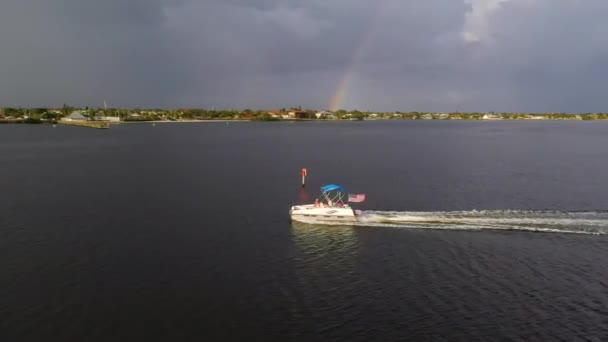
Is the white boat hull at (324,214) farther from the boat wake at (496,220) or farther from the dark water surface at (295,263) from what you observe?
the dark water surface at (295,263)

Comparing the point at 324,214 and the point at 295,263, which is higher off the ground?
the point at 324,214

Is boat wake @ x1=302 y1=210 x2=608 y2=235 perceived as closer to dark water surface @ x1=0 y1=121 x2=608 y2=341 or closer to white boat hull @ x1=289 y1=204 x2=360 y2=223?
dark water surface @ x1=0 y1=121 x2=608 y2=341

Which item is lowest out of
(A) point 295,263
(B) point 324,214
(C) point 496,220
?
(A) point 295,263

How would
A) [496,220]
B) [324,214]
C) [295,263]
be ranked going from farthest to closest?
[496,220], [324,214], [295,263]

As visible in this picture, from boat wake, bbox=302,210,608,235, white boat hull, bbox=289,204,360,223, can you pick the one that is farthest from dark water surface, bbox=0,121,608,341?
white boat hull, bbox=289,204,360,223

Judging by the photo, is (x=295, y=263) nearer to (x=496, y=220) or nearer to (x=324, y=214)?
(x=324, y=214)

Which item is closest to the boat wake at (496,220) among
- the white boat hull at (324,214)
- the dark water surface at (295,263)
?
the dark water surface at (295,263)

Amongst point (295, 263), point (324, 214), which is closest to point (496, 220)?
point (324, 214)
